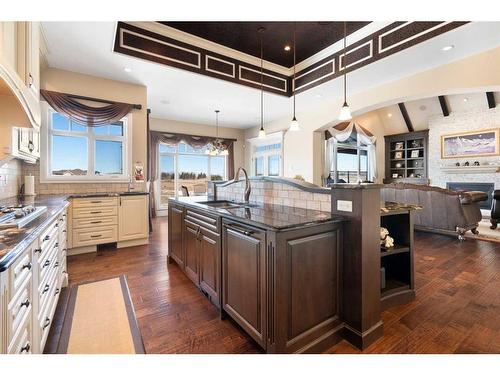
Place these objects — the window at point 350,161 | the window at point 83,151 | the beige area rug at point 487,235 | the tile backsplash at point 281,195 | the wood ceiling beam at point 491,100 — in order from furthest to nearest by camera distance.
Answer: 1. the window at point 350,161
2. the wood ceiling beam at point 491,100
3. the beige area rug at point 487,235
4. the window at point 83,151
5. the tile backsplash at point 281,195

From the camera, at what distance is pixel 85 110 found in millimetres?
3842

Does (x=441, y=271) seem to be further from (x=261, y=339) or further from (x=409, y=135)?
(x=409, y=135)

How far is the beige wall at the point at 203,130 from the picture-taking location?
7172 mm

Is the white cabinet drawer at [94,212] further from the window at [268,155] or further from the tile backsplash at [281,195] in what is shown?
the window at [268,155]

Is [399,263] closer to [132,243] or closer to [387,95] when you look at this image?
[387,95]

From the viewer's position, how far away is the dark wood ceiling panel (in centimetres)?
336

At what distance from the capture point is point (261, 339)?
1490 millimetres

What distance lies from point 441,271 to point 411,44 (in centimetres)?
289

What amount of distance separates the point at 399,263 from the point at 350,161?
6.52 meters

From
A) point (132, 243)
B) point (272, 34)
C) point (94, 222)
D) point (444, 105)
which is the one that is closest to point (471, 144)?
point (444, 105)

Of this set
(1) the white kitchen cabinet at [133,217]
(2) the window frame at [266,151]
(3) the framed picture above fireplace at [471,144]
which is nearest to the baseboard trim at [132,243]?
(1) the white kitchen cabinet at [133,217]

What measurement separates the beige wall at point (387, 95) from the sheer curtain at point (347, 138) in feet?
3.12

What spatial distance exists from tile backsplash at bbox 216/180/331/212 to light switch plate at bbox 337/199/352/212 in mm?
144
